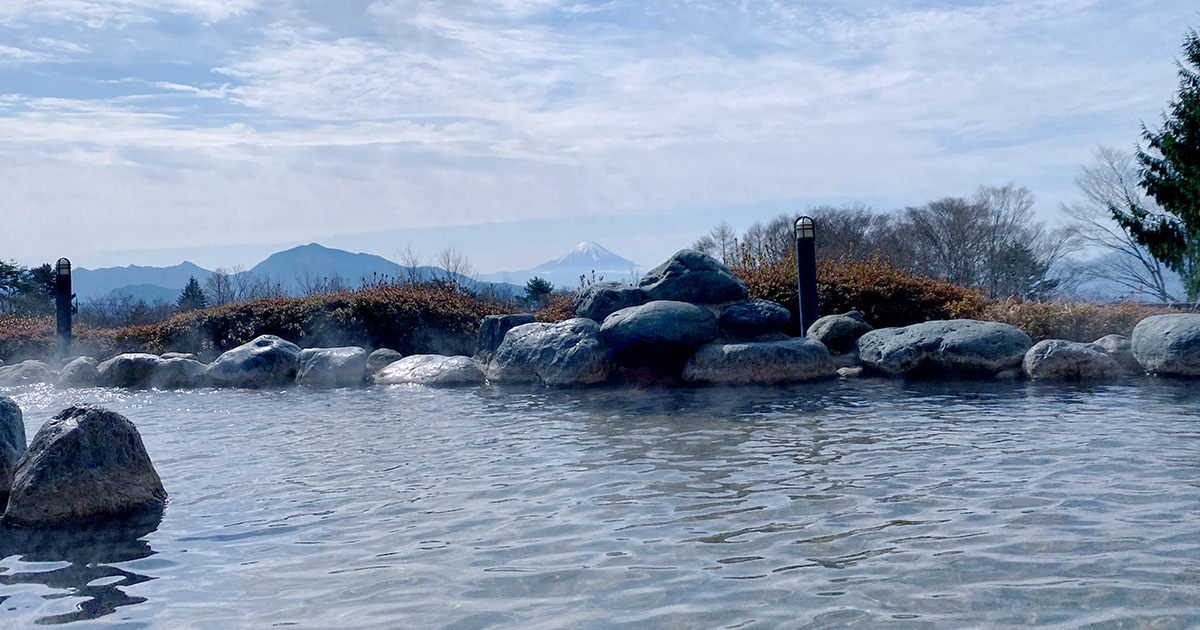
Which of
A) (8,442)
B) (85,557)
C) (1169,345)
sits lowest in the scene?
(85,557)

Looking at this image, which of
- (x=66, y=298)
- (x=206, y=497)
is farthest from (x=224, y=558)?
(x=66, y=298)

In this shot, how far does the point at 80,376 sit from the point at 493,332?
291 inches

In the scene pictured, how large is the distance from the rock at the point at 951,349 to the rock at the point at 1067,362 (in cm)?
28

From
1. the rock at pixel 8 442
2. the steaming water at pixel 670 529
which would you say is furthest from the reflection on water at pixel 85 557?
the rock at pixel 8 442

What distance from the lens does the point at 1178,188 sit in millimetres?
21469

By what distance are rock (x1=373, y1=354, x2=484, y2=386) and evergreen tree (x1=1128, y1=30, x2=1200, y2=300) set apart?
16.9 meters

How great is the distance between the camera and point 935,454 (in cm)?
630

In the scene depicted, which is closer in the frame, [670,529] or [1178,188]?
[670,529]

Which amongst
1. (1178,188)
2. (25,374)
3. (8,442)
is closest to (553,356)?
(8,442)

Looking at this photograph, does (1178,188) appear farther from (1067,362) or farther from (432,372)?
(432,372)

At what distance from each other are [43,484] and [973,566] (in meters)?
5.26

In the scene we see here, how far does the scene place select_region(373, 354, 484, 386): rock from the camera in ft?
42.7

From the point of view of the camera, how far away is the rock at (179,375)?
14000 millimetres

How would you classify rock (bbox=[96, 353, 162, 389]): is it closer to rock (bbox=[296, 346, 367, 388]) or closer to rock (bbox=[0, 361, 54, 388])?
rock (bbox=[0, 361, 54, 388])
